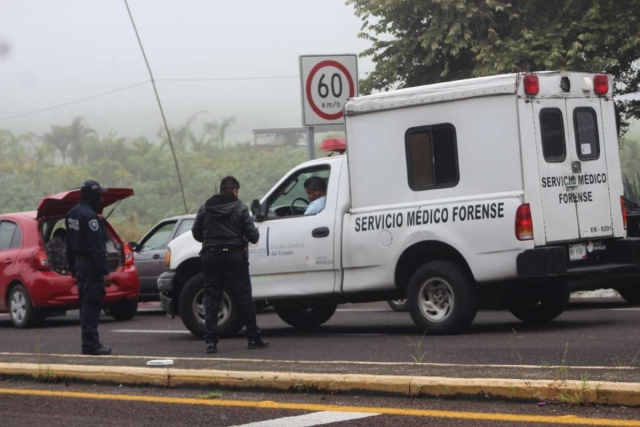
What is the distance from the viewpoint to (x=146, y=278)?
62.6 feet

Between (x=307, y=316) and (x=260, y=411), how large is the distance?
6.54 metres

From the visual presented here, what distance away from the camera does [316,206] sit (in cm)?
1254

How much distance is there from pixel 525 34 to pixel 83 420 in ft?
58.8

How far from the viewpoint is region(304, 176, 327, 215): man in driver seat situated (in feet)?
41.1

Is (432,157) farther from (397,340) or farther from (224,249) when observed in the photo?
(224,249)

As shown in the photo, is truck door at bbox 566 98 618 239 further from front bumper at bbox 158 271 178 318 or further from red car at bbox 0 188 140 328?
red car at bbox 0 188 140 328

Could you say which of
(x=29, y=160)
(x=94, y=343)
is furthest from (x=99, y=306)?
(x=29, y=160)

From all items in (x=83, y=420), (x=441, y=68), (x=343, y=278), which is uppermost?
(x=441, y=68)

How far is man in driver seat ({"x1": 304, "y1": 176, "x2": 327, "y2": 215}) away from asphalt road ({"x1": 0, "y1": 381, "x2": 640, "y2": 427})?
4.09 m

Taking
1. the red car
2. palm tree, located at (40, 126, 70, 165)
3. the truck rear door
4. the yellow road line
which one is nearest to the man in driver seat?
the truck rear door

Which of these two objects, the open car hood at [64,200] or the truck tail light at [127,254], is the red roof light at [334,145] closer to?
the open car hood at [64,200]

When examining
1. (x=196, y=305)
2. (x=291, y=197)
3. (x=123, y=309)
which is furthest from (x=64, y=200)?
(x=291, y=197)

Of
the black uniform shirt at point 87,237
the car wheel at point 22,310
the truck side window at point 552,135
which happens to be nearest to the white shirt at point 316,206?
the black uniform shirt at point 87,237

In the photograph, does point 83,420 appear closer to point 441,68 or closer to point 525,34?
point 525,34
